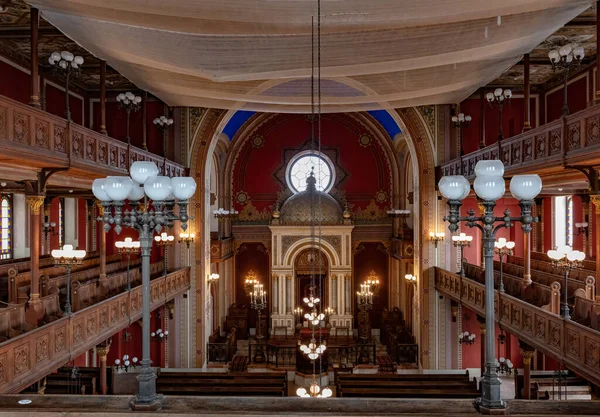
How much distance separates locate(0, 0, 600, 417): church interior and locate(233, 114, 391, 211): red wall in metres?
0.10

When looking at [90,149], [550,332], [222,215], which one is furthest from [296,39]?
[222,215]

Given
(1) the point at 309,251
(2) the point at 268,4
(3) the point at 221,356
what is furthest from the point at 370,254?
(2) the point at 268,4

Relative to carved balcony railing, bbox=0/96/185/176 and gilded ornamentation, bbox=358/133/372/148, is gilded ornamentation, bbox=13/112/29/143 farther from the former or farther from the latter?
gilded ornamentation, bbox=358/133/372/148

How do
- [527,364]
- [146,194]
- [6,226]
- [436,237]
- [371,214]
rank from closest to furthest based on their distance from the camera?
1. [146,194]
2. [527,364]
3. [6,226]
4. [436,237]
5. [371,214]

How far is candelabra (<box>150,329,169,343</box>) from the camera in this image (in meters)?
18.5

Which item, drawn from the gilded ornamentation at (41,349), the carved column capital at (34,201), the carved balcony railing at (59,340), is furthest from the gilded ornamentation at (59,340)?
the carved column capital at (34,201)

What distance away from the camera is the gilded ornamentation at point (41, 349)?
28.9ft

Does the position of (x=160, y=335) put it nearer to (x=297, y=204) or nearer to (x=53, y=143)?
(x=297, y=204)

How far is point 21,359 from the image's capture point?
324 inches

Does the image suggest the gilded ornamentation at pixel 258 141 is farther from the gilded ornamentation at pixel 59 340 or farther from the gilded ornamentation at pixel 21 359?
the gilded ornamentation at pixel 21 359

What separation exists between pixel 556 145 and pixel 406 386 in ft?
25.1

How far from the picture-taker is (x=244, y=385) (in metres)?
Result: 14.3

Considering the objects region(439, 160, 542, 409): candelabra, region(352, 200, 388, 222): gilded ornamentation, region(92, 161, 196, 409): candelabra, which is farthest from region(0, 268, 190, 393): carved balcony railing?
region(352, 200, 388, 222): gilded ornamentation

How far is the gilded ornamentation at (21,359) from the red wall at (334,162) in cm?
1694
